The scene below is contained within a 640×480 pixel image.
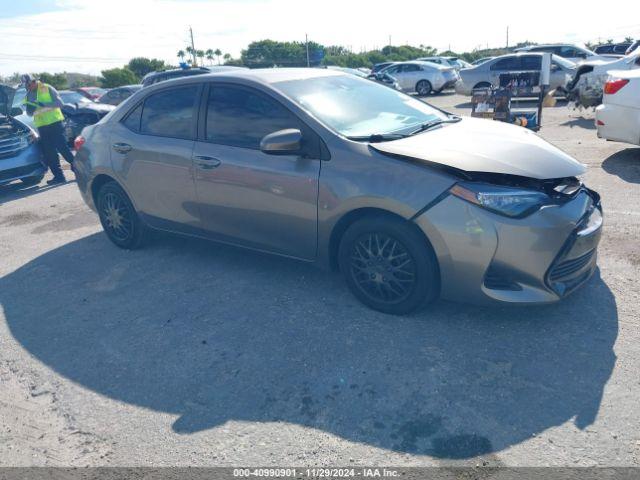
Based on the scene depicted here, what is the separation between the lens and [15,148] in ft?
29.2

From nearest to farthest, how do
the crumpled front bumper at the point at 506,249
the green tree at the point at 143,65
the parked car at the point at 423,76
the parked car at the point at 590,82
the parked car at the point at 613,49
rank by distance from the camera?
the crumpled front bumper at the point at 506,249
the parked car at the point at 590,82
the parked car at the point at 613,49
the parked car at the point at 423,76
the green tree at the point at 143,65

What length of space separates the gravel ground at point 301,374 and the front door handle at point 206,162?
98 cm

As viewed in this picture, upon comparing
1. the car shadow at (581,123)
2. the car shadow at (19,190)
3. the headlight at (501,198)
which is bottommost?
the car shadow at (19,190)

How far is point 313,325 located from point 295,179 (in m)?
1.05

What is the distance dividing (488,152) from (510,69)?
52.4 feet

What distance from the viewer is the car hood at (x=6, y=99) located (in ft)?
29.9

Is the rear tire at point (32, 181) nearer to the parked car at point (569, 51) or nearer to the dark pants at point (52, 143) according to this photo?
the dark pants at point (52, 143)

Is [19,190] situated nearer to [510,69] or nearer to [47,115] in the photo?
[47,115]

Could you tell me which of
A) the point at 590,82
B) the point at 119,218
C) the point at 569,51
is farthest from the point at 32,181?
the point at 569,51

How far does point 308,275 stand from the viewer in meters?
4.53

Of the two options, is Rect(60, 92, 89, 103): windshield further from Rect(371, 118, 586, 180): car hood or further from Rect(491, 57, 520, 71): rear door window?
Rect(371, 118, 586, 180): car hood

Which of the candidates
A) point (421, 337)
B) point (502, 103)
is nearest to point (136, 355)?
point (421, 337)

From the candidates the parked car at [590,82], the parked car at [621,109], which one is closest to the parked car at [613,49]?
the parked car at [590,82]

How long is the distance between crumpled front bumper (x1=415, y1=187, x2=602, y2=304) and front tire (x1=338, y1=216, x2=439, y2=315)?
0.10m
